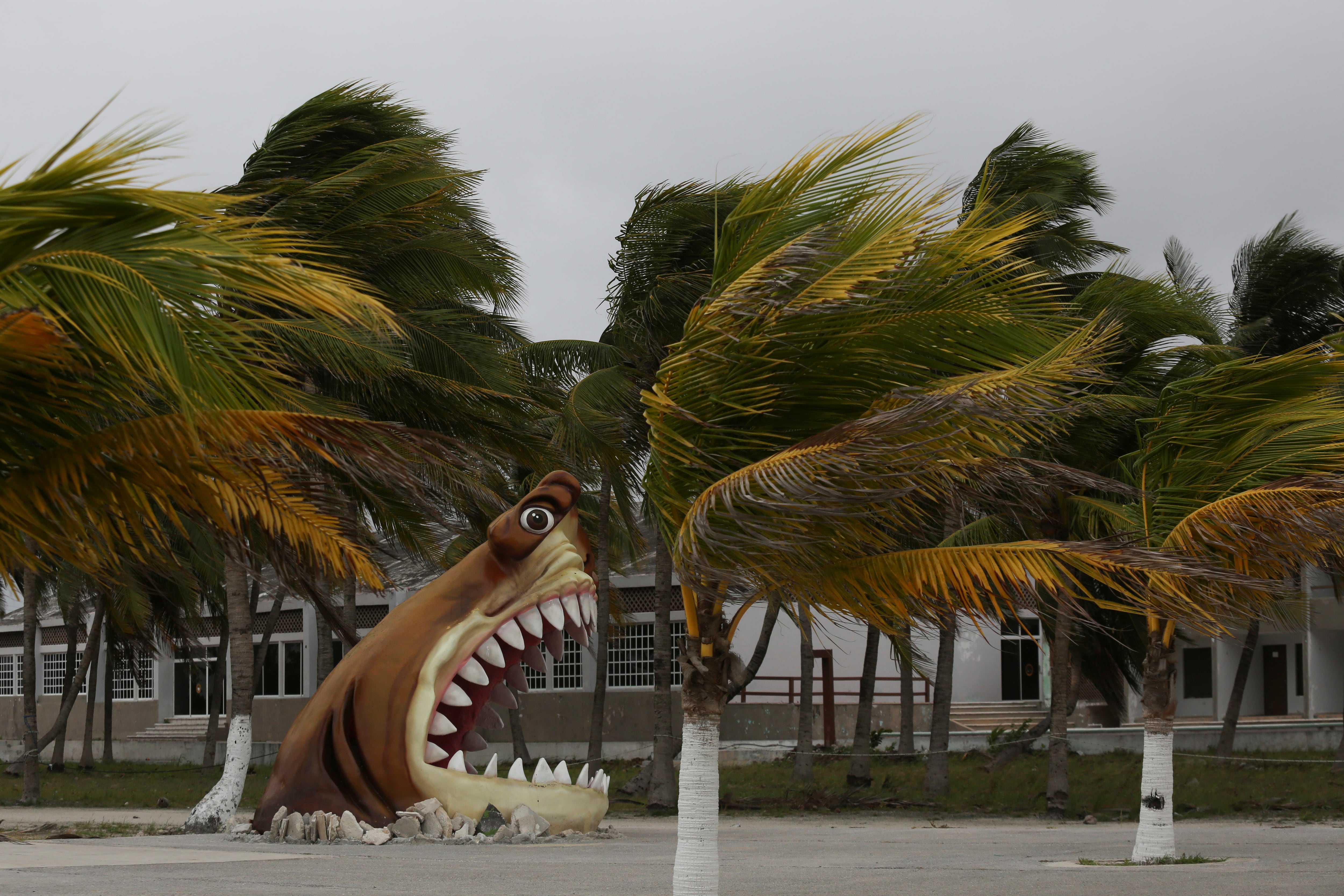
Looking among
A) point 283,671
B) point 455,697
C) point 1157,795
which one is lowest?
point 283,671

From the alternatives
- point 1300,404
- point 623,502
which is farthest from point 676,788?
point 1300,404

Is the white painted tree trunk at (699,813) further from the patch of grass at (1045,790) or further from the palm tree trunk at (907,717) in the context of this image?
the palm tree trunk at (907,717)

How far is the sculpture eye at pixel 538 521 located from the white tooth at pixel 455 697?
160 cm

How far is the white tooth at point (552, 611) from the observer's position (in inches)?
471

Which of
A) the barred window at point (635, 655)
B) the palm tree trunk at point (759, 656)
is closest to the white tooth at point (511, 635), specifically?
the palm tree trunk at point (759, 656)

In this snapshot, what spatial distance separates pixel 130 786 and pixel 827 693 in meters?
13.8

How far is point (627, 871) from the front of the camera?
1046cm

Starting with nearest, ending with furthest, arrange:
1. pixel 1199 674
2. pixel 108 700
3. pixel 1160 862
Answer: pixel 1160 862 < pixel 1199 674 < pixel 108 700

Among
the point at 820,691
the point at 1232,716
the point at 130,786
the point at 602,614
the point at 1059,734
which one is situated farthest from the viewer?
the point at 820,691

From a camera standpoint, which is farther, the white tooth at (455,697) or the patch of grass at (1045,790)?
the patch of grass at (1045,790)

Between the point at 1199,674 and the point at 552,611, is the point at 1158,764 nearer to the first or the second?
the point at 552,611

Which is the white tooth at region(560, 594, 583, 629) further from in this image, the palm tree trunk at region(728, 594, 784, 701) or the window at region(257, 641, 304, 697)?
the window at region(257, 641, 304, 697)

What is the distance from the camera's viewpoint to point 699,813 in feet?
22.4

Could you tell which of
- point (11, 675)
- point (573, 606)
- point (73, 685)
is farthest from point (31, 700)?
point (11, 675)
